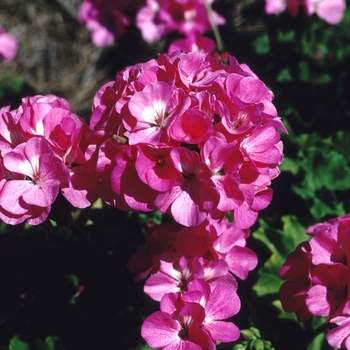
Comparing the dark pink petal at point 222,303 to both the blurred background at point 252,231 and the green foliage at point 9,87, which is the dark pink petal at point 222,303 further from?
the green foliage at point 9,87

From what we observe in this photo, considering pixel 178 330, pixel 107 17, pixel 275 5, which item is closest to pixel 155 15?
pixel 107 17

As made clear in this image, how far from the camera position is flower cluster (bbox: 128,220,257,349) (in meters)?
1.09

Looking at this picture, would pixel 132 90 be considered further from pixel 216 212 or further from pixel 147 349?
pixel 147 349

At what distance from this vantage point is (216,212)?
1.07 meters

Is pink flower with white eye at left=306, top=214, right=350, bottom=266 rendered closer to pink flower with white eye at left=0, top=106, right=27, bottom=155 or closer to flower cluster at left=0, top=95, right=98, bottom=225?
flower cluster at left=0, top=95, right=98, bottom=225

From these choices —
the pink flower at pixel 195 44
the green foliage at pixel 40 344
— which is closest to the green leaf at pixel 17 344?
the green foliage at pixel 40 344

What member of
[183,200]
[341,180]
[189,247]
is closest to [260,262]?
[341,180]

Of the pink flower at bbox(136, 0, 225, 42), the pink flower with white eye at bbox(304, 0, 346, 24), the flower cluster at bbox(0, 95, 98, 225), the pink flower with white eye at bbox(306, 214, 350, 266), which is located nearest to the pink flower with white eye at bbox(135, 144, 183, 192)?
the flower cluster at bbox(0, 95, 98, 225)

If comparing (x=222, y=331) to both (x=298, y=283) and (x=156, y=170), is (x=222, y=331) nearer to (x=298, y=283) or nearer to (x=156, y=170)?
(x=298, y=283)

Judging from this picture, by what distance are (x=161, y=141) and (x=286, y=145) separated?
120 cm

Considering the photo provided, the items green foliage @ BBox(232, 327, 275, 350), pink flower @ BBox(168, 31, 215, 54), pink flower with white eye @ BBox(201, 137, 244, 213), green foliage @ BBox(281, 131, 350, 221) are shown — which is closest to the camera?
pink flower with white eye @ BBox(201, 137, 244, 213)

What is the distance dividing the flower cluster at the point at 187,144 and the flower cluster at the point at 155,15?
1.17 m

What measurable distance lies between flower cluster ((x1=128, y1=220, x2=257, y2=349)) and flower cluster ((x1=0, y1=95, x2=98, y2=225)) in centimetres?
22

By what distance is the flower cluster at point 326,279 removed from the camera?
3.66 feet
